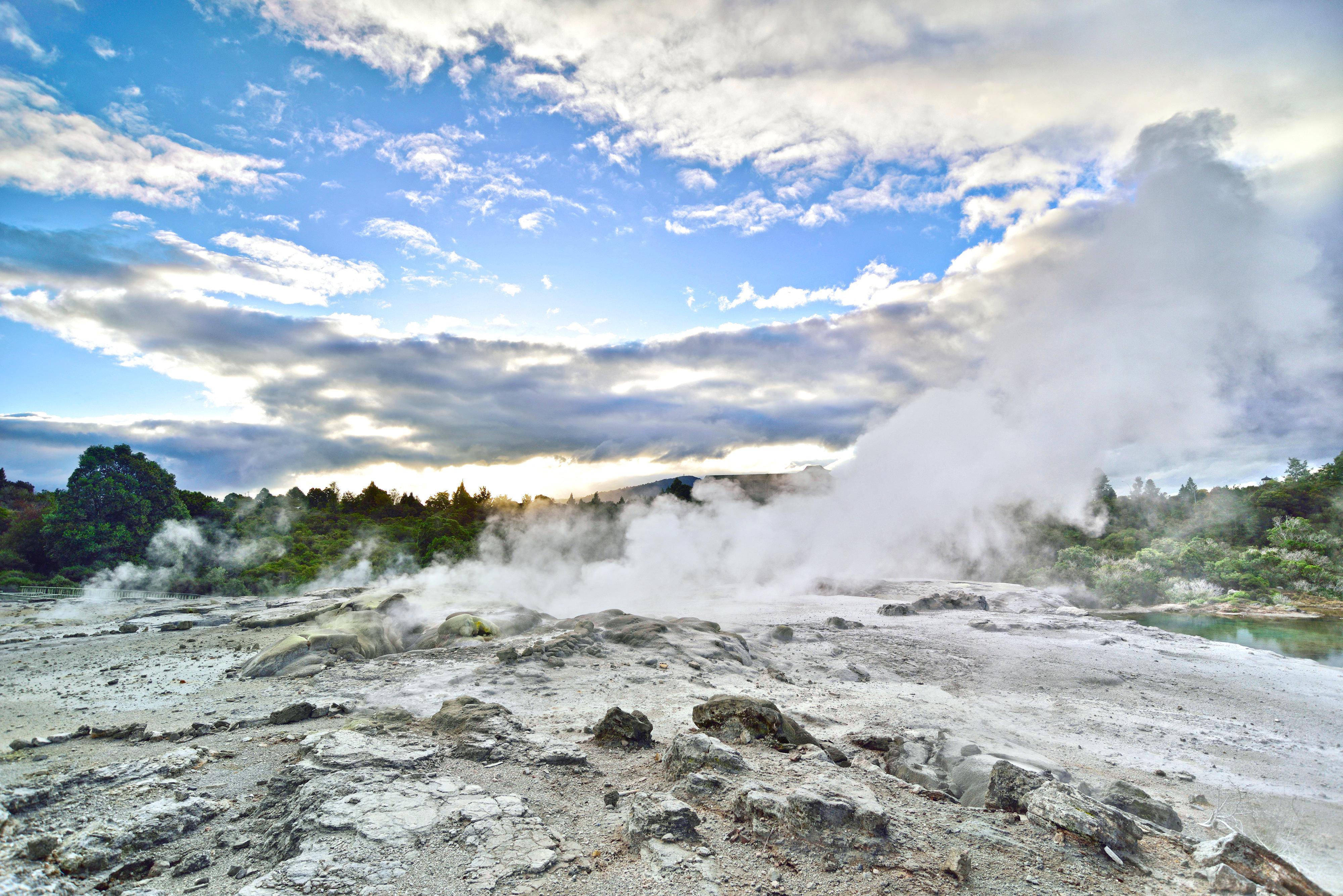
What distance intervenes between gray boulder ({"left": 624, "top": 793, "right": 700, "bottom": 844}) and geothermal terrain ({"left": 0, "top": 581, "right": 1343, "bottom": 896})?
0.03m

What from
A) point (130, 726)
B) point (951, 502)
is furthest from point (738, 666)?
point (951, 502)

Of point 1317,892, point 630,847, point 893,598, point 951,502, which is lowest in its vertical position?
point 893,598

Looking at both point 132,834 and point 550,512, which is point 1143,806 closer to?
point 132,834

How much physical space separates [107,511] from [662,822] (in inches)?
1937

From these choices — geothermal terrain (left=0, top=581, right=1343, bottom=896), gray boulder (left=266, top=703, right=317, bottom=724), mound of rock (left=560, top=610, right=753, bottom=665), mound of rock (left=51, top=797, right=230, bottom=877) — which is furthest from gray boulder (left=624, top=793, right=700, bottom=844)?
mound of rock (left=560, top=610, right=753, bottom=665)

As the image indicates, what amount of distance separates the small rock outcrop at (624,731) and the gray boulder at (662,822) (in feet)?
7.33

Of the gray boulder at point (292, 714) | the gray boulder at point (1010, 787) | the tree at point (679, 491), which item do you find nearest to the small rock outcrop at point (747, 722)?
the gray boulder at point (1010, 787)

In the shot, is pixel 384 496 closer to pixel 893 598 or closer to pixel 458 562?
pixel 458 562

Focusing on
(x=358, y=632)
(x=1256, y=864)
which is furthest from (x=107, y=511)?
(x=1256, y=864)

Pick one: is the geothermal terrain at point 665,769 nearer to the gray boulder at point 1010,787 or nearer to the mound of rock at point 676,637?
the gray boulder at point 1010,787

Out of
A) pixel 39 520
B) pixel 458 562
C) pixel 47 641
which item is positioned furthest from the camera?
pixel 458 562

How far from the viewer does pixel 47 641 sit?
64.7ft

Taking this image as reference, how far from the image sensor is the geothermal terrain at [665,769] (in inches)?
192

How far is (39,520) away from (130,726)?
4318cm
